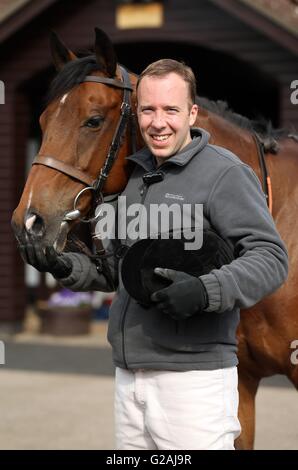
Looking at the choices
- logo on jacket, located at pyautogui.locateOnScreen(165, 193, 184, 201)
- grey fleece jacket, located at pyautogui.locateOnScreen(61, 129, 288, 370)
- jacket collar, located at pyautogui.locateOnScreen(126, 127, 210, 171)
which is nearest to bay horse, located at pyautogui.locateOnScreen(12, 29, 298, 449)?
jacket collar, located at pyautogui.locateOnScreen(126, 127, 210, 171)

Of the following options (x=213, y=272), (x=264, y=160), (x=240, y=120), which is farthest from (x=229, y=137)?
(x=213, y=272)

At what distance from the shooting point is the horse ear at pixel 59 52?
285 centimetres

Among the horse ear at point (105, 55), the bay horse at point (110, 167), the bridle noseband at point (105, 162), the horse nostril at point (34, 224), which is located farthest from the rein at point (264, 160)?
the horse nostril at point (34, 224)

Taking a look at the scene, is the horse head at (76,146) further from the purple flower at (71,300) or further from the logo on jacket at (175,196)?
the purple flower at (71,300)

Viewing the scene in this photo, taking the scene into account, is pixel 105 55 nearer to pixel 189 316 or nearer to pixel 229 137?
pixel 229 137

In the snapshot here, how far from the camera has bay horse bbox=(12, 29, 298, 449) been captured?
2.55 meters

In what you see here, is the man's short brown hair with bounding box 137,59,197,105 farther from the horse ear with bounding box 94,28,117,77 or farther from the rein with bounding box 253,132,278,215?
the rein with bounding box 253,132,278,215

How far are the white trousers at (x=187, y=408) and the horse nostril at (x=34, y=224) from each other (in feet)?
1.89

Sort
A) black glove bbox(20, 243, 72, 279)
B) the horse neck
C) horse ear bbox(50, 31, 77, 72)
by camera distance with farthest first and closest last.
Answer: the horse neck
horse ear bbox(50, 31, 77, 72)
black glove bbox(20, 243, 72, 279)

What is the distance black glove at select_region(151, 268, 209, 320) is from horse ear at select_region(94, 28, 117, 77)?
3.36 ft

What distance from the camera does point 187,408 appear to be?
2195 mm

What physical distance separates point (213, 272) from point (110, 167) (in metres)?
0.74

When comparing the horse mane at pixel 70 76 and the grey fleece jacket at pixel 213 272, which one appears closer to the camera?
the grey fleece jacket at pixel 213 272

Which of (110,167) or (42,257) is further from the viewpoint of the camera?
(110,167)
